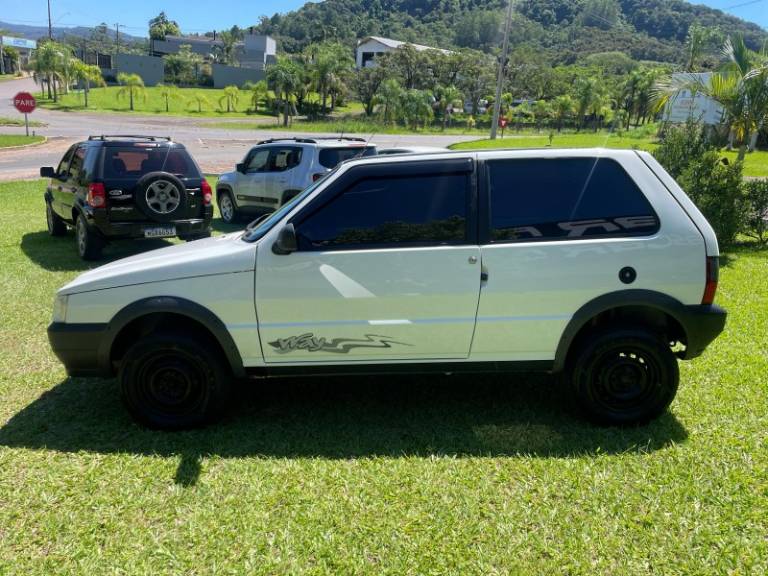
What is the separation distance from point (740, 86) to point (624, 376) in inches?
374

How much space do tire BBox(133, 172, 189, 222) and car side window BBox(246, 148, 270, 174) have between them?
11.3ft

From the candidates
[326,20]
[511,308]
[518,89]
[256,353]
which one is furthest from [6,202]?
[326,20]

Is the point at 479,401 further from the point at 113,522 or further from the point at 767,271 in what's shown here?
the point at 767,271

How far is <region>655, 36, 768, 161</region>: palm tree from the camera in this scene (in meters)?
10.6

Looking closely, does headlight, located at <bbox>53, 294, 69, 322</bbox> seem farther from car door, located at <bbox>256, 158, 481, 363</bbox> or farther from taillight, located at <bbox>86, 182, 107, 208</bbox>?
taillight, located at <bbox>86, 182, 107, 208</bbox>

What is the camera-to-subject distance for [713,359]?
5.13 m

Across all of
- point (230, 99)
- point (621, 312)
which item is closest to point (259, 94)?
point (230, 99)

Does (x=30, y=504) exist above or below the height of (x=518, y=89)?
below

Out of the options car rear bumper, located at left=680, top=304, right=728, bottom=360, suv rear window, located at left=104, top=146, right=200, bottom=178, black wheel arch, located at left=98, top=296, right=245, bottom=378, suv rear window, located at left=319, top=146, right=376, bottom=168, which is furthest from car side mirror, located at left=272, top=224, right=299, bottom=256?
suv rear window, located at left=319, top=146, right=376, bottom=168

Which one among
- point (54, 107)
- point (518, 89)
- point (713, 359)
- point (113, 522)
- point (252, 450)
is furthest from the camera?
point (518, 89)

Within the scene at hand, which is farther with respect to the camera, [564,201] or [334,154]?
[334,154]

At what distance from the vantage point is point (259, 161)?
11.2 meters

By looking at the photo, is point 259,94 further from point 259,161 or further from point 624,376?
point 624,376

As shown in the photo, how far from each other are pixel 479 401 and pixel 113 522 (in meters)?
2.57
